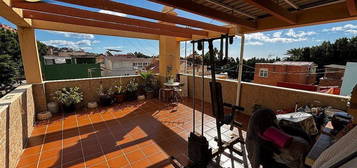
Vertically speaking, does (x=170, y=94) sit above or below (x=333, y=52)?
below

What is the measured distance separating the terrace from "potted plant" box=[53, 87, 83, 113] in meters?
0.18

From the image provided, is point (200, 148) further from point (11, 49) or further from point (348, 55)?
point (348, 55)

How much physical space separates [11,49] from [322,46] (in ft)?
99.2

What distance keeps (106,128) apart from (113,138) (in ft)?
1.82

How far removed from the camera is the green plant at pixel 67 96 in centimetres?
429

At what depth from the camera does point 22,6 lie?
89.2 inches

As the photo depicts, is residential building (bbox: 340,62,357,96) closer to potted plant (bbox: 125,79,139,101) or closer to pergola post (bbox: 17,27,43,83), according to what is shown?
potted plant (bbox: 125,79,139,101)

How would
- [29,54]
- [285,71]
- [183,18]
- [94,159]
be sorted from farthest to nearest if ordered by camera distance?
1. [285,71]
2. [29,54]
3. [183,18]
4. [94,159]

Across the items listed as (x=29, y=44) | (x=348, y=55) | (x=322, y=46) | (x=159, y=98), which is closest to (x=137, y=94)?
(x=159, y=98)

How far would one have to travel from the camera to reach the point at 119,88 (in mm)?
5355

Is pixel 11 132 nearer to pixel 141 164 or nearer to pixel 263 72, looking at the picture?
pixel 141 164

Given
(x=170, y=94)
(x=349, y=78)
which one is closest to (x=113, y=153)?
(x=170, y=94)

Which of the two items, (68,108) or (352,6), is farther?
(68,108)

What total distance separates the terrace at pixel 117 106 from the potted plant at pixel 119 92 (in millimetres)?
502
